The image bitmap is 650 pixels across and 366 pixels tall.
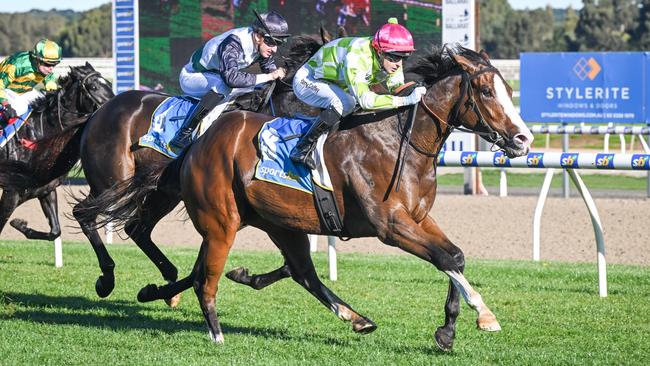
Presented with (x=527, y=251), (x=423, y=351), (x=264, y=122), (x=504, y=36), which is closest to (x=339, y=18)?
(x=527, y=251)

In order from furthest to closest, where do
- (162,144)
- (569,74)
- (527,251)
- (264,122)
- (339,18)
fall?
(569,74)
(339,18)
(527,251)
(162,144)
(264,122)

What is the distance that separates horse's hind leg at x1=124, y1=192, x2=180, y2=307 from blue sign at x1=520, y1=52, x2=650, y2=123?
8.63 meters

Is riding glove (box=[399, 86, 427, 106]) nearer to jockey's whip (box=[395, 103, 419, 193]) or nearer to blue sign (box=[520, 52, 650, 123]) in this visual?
jockey's whip (box=[395, 103, 419, 193])

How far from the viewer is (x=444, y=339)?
18.2ft

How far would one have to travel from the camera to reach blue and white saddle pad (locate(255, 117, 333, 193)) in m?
5.89

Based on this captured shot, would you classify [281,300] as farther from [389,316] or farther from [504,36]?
[504,36]

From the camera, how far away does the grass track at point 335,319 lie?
5554 mm

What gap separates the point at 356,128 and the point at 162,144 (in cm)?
191

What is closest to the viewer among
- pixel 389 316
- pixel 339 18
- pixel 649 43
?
pixel 389 316

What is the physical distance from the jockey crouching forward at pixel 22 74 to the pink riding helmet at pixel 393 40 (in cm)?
Answer: 411

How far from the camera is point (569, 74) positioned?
1516 centimetres

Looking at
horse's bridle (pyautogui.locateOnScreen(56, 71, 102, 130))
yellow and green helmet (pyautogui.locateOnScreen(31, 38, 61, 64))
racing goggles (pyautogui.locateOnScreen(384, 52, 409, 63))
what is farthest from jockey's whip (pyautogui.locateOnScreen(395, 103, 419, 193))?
yellow and green helmet (pyautogui.locateOnScreen(31, 38, 61, 64))

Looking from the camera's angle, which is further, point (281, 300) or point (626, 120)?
point (626, 120)

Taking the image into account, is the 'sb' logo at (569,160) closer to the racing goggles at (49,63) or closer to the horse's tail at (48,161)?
the horse's tail at (48,161)
